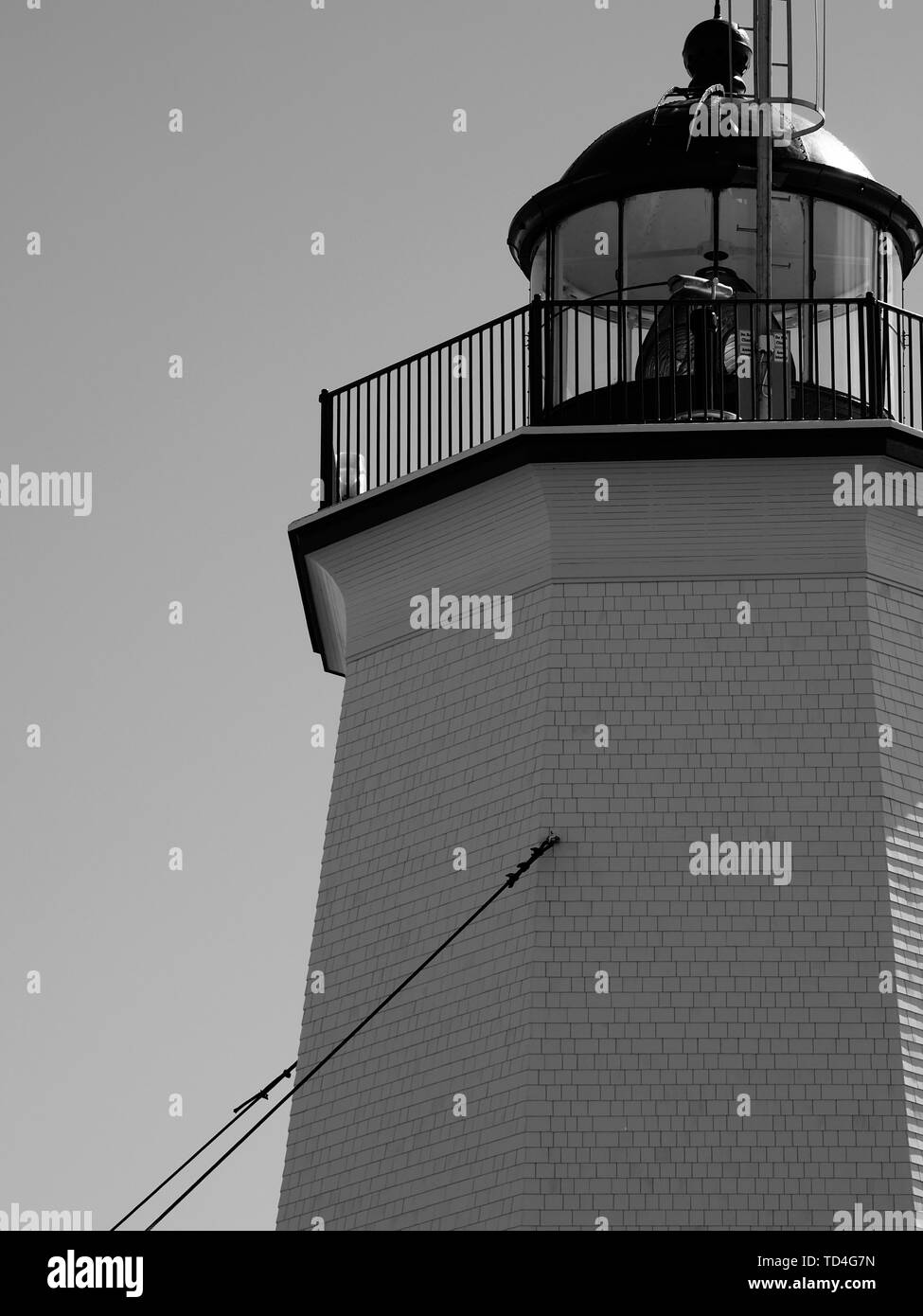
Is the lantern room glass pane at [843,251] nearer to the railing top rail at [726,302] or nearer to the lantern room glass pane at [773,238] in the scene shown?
the lantern room glass pane at [773,238]

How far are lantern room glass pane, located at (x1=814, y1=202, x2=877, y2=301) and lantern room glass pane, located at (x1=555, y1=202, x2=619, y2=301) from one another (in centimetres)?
143

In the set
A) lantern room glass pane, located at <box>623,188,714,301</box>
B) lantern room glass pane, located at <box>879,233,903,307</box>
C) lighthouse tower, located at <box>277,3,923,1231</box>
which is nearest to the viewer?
lighthouse tower, located at <box>277,3,923,1231</box>

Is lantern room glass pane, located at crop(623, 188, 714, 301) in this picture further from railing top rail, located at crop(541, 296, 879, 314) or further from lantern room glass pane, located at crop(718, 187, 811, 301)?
railing top rail, located at crop(541, 296, 879, 314)

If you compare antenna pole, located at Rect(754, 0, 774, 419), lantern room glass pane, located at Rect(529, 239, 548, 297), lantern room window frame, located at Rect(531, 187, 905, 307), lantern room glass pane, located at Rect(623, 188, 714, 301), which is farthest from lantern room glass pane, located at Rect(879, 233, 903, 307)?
lantern room glass pane, located at Rect(529, 239, 548, 297)

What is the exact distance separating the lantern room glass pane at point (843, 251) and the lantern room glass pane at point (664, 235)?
775 millimetres

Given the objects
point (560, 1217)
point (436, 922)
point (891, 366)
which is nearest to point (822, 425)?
point (891, 366)

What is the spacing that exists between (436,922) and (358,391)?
390 cm

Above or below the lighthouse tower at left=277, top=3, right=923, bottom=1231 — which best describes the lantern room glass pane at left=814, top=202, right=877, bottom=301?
above

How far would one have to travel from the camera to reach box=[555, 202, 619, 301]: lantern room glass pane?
22.5m

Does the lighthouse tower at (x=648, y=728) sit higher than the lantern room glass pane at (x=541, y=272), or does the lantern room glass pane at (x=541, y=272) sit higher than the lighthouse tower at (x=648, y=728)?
the lantern room glass pane at (x=541, y=272)

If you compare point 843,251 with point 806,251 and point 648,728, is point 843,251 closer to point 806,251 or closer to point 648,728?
point 806,251

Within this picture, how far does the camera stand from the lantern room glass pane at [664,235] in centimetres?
2244

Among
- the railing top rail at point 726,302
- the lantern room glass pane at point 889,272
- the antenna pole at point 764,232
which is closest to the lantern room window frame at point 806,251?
the lantern room glass pane at point 889,272

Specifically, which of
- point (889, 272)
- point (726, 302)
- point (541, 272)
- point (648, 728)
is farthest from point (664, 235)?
point (648, 728)
